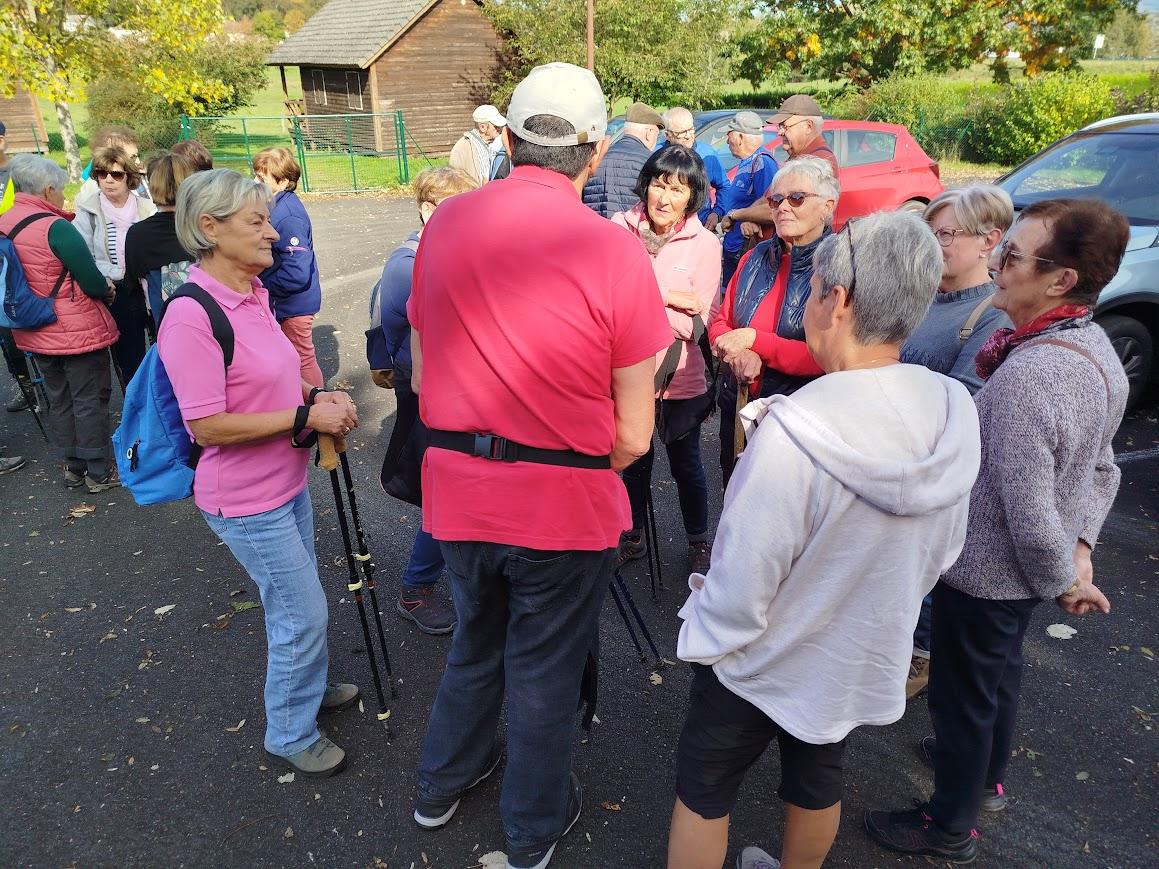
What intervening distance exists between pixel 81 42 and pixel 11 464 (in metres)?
17.0

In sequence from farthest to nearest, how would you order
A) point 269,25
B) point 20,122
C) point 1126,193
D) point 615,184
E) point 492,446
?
point 269,25 < point 20,122 < point 1126,193 < point 615,184 < point 492,446

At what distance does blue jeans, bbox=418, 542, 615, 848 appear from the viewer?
2.15m

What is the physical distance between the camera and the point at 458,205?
2.00 m

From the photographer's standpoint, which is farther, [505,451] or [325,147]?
[325,147]

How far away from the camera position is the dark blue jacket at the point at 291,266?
501 cm

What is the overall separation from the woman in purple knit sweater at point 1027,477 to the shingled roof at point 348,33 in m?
25.8

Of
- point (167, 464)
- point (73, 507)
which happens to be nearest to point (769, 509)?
point (167, 464)

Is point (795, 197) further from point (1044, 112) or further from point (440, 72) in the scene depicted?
point (440, 72)

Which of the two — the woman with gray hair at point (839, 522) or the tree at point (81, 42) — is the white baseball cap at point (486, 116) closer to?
the woman with gray hair at point (839, 522)

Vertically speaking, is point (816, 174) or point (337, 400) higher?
point (816, 174)

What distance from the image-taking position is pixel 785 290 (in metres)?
3.23

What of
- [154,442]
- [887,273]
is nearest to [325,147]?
[154,442]

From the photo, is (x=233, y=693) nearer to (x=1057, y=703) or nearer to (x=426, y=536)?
(x=426, y=536)

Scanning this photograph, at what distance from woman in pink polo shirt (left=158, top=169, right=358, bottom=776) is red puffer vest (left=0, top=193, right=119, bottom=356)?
2.80 metres
